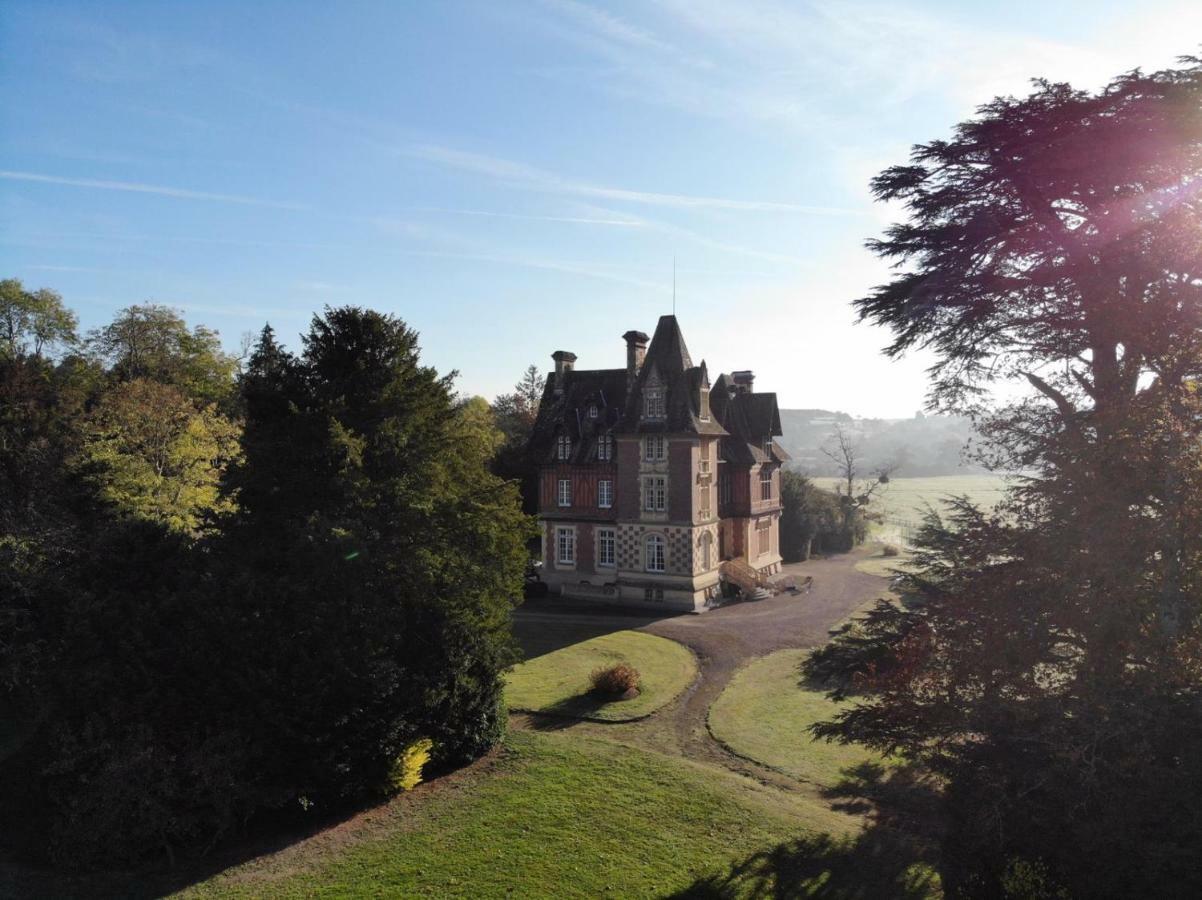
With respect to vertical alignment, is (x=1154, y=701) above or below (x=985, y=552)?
below

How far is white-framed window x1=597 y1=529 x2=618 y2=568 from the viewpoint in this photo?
38938 mm

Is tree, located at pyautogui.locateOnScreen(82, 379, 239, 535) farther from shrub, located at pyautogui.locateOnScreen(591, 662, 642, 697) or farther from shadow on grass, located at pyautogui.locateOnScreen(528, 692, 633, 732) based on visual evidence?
shrub, located at pyautogui.locateOnScreen(591, 662, 642, 697)

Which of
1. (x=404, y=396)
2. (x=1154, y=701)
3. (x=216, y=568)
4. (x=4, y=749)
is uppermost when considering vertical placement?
(x=404, y=396)

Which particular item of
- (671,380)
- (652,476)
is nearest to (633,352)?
(671,380)

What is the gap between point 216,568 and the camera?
16141 mm

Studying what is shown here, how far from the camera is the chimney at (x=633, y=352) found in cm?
3938

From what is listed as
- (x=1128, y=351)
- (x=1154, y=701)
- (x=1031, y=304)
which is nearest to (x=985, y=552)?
(x=1154, y=701)

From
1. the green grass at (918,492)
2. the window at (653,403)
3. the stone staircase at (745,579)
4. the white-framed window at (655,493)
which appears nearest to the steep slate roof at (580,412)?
the window at (653,403)

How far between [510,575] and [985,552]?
1199cm

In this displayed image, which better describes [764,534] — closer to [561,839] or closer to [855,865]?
[855,865]

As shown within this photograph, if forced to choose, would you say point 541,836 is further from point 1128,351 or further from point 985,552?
point 1128,351

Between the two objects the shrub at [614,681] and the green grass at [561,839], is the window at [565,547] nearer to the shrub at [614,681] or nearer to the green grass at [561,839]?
the shrub at [614,681]

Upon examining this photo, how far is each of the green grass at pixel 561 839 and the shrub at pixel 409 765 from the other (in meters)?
0.37

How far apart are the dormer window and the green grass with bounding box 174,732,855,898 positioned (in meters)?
22.3
